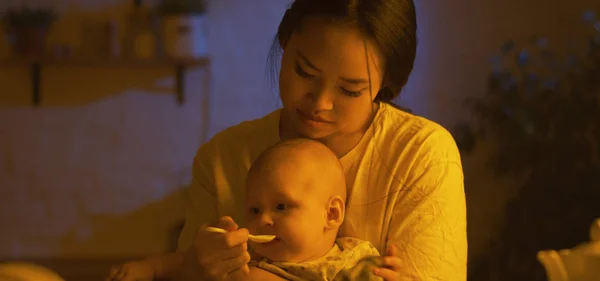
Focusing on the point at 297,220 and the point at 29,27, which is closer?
the point at 297,220

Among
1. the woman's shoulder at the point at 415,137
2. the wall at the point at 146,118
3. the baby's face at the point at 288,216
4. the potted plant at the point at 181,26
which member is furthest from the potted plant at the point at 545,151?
the baby's face at the point at 288,216

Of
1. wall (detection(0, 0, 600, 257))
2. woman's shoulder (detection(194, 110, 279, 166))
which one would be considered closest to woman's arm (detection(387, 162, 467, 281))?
woman's shoulder (detection(194, 110, 279, 166))

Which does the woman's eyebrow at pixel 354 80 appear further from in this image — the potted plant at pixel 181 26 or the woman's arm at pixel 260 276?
the potted plant at pixel 181 26

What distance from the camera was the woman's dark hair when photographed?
127 centimetres

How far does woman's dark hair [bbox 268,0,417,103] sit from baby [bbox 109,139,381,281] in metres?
0.22

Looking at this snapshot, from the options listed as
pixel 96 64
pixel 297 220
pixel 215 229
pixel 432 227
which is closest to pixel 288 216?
pixel 297 220

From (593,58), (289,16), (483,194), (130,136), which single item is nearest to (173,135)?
(130,136)

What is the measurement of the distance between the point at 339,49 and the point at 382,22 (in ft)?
0.32

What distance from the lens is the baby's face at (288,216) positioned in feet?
4.02

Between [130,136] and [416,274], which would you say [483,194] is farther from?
[416,274]

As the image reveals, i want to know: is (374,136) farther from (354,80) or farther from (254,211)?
(254,211)

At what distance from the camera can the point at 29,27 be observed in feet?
11.0

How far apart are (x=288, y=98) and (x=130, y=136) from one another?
2.41 metres

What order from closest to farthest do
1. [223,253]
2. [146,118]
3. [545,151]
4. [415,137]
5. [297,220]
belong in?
1. [223,253]
2. [297,220]
3. [415,137]
4. [545,151]
5. [146,118]
